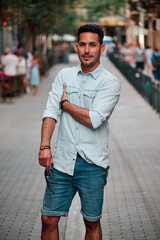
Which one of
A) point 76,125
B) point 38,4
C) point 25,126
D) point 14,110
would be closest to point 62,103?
point 76,125

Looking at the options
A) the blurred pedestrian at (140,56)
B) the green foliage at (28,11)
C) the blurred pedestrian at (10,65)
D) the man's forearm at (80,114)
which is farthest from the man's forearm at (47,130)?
the blurred pedestrian at (140,56)

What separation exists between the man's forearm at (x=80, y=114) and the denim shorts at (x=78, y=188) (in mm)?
252

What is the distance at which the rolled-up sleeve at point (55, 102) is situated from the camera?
13.6ft

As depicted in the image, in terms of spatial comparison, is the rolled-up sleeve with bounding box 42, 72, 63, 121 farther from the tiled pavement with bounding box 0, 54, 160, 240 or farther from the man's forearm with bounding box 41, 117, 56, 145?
the tiled pavement with bounding box 0, 54, 160, 240

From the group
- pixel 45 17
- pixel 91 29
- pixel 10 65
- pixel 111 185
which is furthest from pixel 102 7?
pixel 91 29

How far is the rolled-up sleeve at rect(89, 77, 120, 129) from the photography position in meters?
4.10

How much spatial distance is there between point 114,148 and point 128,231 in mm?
5383

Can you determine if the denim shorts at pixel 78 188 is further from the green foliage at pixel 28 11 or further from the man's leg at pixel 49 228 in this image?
the green foliage at pixel 28 11

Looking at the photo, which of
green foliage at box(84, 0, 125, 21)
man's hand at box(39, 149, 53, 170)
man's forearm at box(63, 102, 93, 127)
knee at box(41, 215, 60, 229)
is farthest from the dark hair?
green foliage at box(84, 0, 125, 21)

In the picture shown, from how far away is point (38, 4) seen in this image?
25859 mm

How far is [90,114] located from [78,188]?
0.53m

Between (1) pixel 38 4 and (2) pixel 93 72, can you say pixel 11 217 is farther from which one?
(1) pixel 38 4

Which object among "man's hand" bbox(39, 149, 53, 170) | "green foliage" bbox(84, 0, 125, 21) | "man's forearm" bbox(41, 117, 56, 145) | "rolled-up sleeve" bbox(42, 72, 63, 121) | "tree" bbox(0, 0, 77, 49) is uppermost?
"rolled-up sleeve" bbox(42, 72, 63, 121)

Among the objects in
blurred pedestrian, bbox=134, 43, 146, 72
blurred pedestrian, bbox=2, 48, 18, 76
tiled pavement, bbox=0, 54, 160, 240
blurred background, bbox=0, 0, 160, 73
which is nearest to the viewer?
tiled pavement, bbox=0, 54, 160, 240
